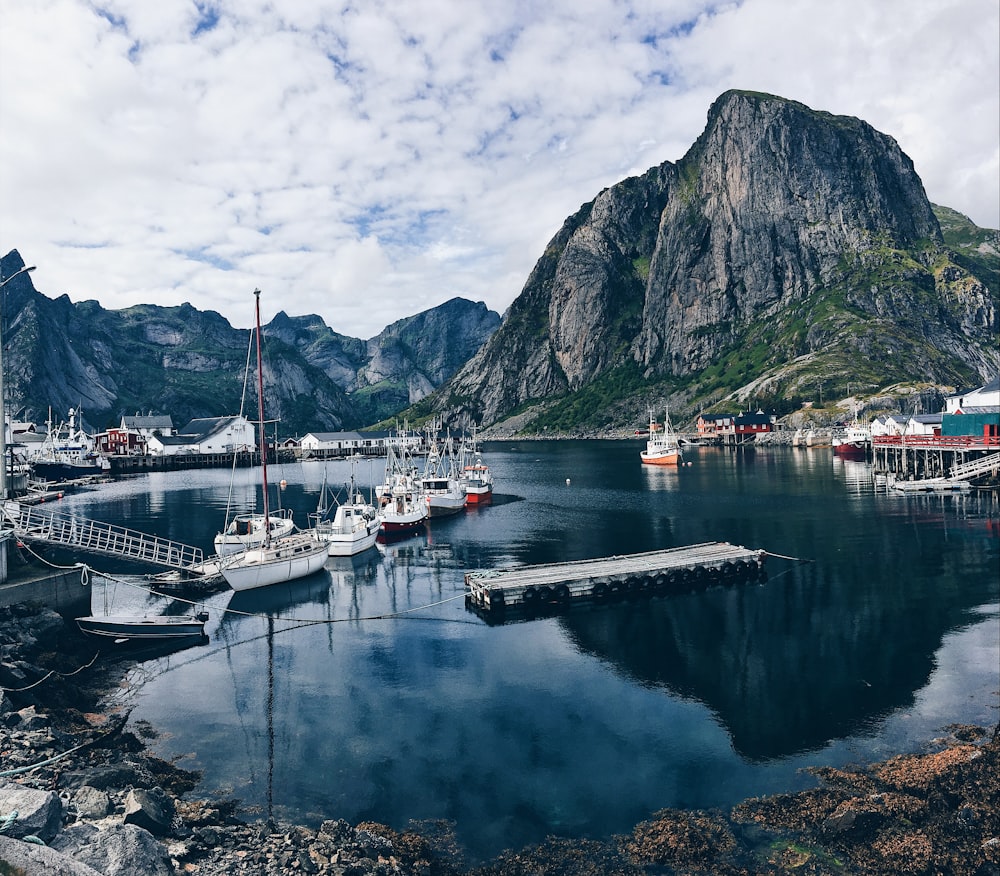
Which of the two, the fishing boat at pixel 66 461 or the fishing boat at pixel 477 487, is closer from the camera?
the fishing boat at pixel 477 487

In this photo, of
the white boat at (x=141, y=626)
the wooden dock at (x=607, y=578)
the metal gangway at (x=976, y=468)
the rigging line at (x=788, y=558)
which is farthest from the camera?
the metal gangway at (x=976, y=468)

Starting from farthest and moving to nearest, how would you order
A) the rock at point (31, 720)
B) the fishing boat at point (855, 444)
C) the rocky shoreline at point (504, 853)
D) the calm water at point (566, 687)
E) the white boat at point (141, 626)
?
1. the fishing boat at point (855, 444)
2. the white boat at point (141, 626)
3. the rock at point (31, 720)
4. the calm water at point (566, 687)
5. the rocky shoreline at point (504, 853)

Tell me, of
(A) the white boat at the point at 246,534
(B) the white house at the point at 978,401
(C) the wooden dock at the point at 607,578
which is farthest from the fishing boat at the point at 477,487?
(B) the white house at the point at 978,401

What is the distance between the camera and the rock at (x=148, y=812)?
18.5m

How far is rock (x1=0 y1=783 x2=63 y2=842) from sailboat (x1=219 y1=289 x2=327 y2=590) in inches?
1278

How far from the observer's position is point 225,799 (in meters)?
23.0

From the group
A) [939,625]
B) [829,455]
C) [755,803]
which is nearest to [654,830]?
[755,803]

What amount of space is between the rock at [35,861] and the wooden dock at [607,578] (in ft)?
103

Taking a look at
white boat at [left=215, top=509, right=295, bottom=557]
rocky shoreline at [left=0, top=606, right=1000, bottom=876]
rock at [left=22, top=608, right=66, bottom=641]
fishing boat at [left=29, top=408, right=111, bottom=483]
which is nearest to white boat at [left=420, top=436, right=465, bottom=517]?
white boat at [left=215, top=509, right=295, bottom=557]

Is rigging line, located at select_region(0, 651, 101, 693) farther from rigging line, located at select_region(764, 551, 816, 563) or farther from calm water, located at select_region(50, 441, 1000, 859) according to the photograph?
rigging line, located at select_region(764, 551, 816, 563)

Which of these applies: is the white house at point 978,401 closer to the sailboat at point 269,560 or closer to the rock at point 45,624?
the sailboat at point 269,560

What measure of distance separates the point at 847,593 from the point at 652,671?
67.5 feet

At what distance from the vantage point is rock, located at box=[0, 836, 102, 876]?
13.3 meters

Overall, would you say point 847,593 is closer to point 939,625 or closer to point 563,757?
point 939,625
